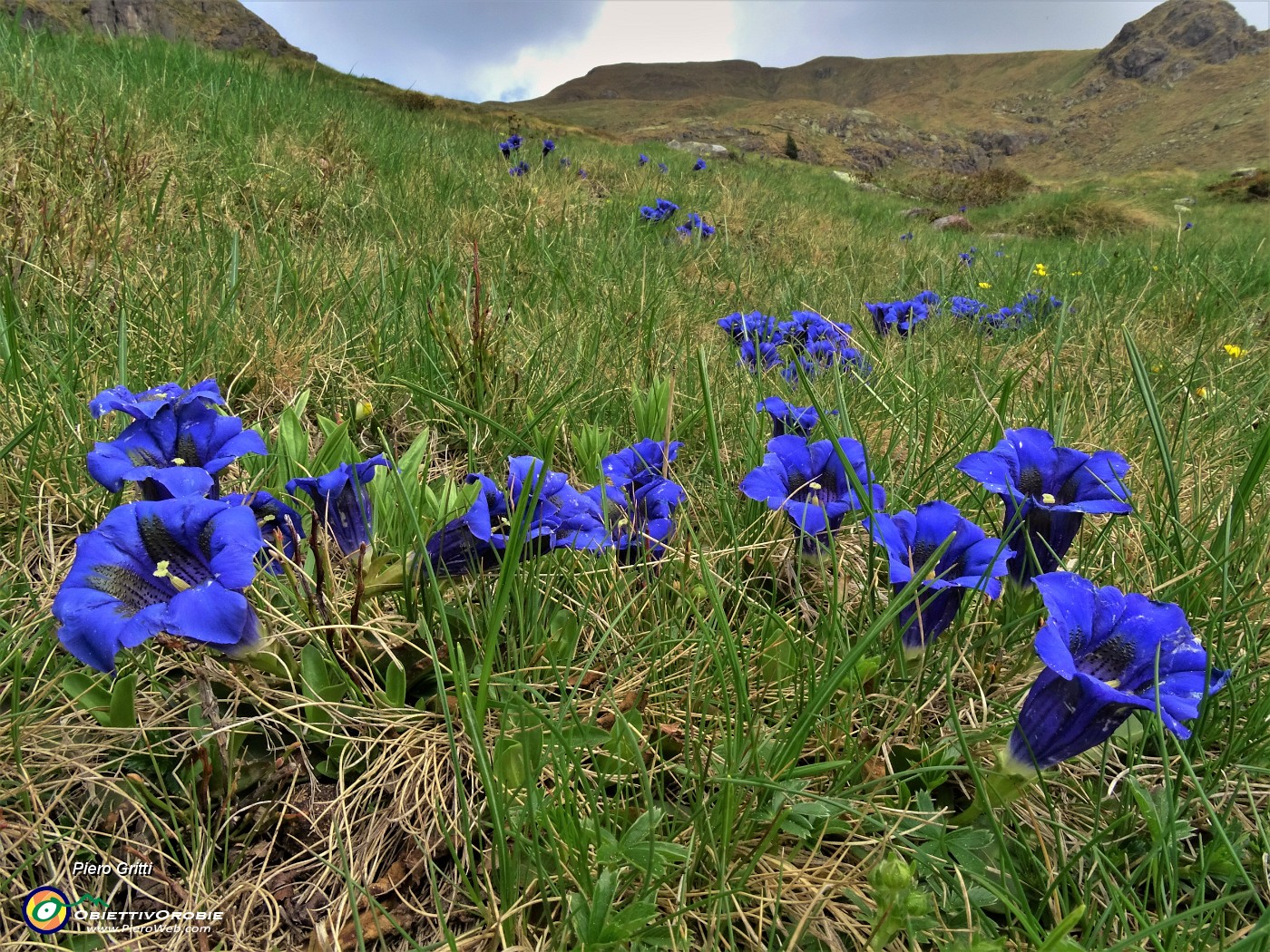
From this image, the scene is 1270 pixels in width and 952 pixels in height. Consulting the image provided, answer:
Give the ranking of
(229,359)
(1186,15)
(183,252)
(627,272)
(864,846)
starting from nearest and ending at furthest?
(864,846)
(229,359)
(183,252)
(627,272)
(1186,15)

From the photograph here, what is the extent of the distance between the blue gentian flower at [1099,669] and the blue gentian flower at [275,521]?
1161 mm

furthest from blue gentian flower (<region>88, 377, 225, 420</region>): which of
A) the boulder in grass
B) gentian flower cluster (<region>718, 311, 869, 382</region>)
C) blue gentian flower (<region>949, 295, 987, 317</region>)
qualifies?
the boulder in grass

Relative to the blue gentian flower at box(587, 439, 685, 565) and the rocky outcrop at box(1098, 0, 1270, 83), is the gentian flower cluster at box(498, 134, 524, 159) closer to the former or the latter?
the blue gentian flower at box(587, 439, 685, 565)

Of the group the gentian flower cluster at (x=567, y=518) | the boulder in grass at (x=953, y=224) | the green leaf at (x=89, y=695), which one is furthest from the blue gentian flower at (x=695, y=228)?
the boulder in grass at (x=953, y=224)

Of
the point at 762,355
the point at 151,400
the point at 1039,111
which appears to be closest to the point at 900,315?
the point at 762,355

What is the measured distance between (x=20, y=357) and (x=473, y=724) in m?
1.59

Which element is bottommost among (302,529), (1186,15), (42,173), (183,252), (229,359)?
(302,529)

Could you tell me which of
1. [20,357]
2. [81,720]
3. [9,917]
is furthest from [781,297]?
[9,917]

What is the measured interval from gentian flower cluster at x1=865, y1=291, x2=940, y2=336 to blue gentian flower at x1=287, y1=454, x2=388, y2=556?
2.14 meters

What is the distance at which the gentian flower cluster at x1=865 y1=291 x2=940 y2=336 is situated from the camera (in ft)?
9.71

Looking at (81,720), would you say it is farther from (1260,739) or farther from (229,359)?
(1260,739)

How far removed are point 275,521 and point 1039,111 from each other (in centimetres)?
9320

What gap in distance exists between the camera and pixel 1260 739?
1.12 m

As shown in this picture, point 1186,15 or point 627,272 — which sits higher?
point 1186,15
